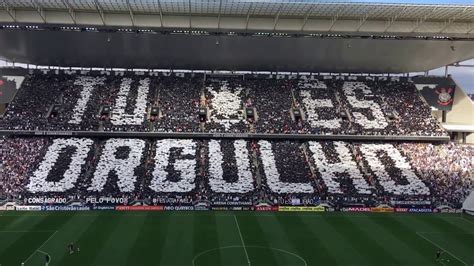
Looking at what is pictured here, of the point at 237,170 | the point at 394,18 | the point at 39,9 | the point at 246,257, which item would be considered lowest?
the point at 246,257

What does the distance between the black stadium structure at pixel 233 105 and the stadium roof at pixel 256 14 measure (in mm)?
189

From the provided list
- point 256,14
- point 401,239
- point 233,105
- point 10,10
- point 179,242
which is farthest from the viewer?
point 233,105

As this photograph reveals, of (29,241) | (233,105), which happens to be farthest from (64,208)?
(233,105)

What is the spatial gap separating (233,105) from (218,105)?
5.81 feet

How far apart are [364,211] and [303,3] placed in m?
19.4

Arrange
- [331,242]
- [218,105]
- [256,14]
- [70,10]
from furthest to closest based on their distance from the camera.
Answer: [218,105] < [256,14] < [70,10] < [331,242]

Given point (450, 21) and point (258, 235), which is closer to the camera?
point (258, 235)

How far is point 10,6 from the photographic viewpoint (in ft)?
157

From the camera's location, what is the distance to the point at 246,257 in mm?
29875

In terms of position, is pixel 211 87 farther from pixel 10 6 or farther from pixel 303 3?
pixel 10 6

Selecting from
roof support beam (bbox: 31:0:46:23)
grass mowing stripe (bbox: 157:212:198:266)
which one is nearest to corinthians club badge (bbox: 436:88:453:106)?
grass mowing stripe (bbox: 157:212:198:266)

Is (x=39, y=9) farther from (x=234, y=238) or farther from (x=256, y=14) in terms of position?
(x=234, y=238)

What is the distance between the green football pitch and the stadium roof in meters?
18.8

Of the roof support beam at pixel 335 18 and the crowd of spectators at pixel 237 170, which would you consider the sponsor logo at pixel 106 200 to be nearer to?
the crowd of spectators at pixel 237 170
